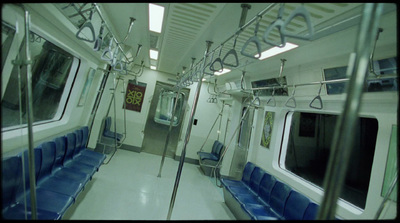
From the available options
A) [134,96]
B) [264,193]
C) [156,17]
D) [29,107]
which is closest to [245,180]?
[264,193]

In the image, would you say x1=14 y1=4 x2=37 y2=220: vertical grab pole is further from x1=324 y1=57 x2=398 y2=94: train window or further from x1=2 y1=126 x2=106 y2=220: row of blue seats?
x1=324 y1=57 x2=398 y2=94: train window

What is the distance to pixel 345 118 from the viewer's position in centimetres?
63

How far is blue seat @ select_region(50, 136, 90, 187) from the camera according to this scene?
95.2 inches

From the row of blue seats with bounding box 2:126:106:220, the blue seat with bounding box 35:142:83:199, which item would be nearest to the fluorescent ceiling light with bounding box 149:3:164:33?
the row of blue seats with bounding box 2:126:106:220

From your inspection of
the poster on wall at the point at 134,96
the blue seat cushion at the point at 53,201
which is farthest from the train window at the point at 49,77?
the poster on wall at the point at 134,96

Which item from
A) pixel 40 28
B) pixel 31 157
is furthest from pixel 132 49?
pixel 31 157

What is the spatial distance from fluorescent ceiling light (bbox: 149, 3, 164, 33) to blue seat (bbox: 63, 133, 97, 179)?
6.80 feet

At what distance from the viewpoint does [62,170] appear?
101 inches

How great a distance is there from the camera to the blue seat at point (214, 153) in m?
5.32

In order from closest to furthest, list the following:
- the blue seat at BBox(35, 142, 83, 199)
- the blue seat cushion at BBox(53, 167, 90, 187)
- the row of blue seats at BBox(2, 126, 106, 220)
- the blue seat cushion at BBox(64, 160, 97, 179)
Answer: the row of blue seats at BBox(2, 126, 106, 220) < the blue seat at BBox(35, 142, 83, 199) < the blue seat cushion at BBox(53, 167, 90, 187) < the blue seat cushion at BBox(64, 160, 97, 179)

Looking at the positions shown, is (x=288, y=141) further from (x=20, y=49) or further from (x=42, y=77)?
(x=42, y=77)

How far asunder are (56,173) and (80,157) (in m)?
0.80

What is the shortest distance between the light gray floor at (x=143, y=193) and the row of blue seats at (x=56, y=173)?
19 centimetres

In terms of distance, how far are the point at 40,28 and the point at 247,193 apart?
3.33 meters
